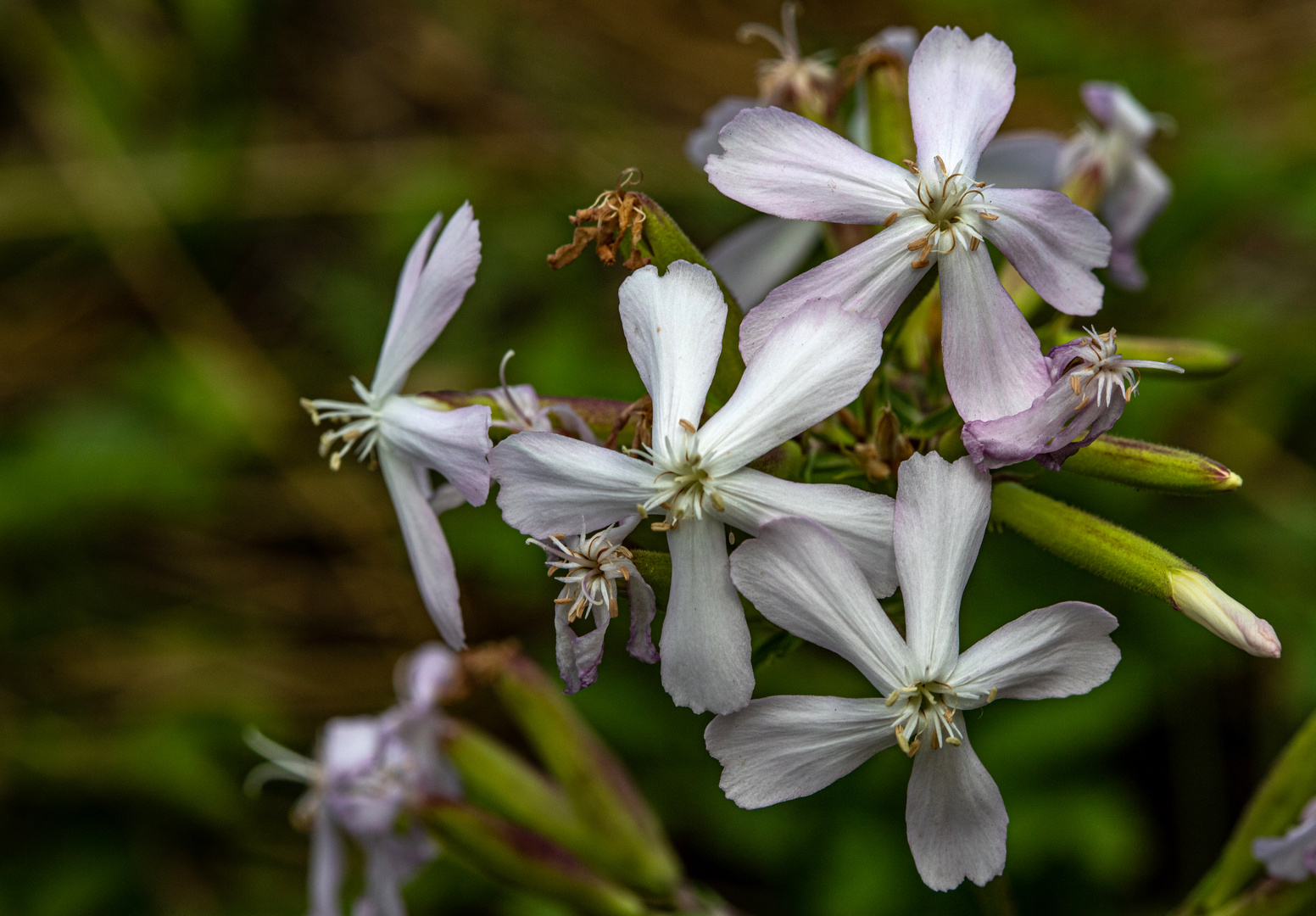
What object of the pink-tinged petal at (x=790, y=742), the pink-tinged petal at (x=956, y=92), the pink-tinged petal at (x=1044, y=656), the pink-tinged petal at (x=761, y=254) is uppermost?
the pink-tinged petal at (x=761, y=254)

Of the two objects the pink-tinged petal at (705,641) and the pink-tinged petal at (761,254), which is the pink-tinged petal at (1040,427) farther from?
the pink-tinged petal at (761,254)

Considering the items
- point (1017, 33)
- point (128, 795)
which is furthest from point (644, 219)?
point (1017, 33)

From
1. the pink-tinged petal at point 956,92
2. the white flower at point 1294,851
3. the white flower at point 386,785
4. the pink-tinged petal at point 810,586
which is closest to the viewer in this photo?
the pink-tinged petal at point 810,586

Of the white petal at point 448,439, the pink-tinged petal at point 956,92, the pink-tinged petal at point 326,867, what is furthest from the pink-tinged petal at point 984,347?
the pink-tinged petal at point 326,867

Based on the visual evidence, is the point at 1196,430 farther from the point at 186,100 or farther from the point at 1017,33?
the point at 186,100

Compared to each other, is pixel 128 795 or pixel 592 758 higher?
pixel 128 795

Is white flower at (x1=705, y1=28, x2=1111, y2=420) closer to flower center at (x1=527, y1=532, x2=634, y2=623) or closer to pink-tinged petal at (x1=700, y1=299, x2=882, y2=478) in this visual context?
pink-tinged petal at (x1=700, y1=299, x2=882, y2=478)
